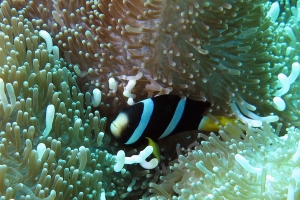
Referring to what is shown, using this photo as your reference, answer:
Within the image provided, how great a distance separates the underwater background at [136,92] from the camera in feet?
2.69

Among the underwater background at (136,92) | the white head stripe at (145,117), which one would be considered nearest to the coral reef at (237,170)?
the underwater background at (136,92)

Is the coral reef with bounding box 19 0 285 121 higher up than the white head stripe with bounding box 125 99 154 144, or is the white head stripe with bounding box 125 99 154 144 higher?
the coral reef with bounding box 19 0 285 121

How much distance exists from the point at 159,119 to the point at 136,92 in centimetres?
13

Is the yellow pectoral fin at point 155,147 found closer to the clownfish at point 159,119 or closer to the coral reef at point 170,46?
the clownfish at point 159,119

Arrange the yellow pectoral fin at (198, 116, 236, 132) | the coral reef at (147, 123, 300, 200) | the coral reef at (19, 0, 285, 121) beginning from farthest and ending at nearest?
the yellow pectoral fin at (198, 116, 236, 132)
the coral reef at (19, 0, 285, 121)
the coral reef at (147, 123, 300, 200)

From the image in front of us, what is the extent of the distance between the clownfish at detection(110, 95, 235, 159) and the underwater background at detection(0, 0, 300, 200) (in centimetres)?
3

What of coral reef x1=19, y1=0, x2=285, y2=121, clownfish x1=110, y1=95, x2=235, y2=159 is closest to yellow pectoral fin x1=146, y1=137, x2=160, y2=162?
clownfish x1=110, y1=95, x2=235, y2=159

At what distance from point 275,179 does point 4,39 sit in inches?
33.4

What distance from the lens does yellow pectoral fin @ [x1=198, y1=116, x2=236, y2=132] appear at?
109cm

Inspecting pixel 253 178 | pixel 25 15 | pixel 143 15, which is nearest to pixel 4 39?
pixel 25 15

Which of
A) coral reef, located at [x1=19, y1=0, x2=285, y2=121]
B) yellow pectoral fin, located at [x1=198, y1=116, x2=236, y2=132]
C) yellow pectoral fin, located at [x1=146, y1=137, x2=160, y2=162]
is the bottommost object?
yellow pectoral fin, located at [x1=146, y1=137, x2=160, y2=162]

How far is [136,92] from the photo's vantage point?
108cm

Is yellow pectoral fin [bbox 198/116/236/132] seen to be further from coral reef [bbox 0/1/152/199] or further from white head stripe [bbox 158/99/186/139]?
coral reef [bbox 0/1/152/199]

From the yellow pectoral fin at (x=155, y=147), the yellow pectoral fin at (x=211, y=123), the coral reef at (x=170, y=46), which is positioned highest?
the coral reef at (x=170, y=46)
